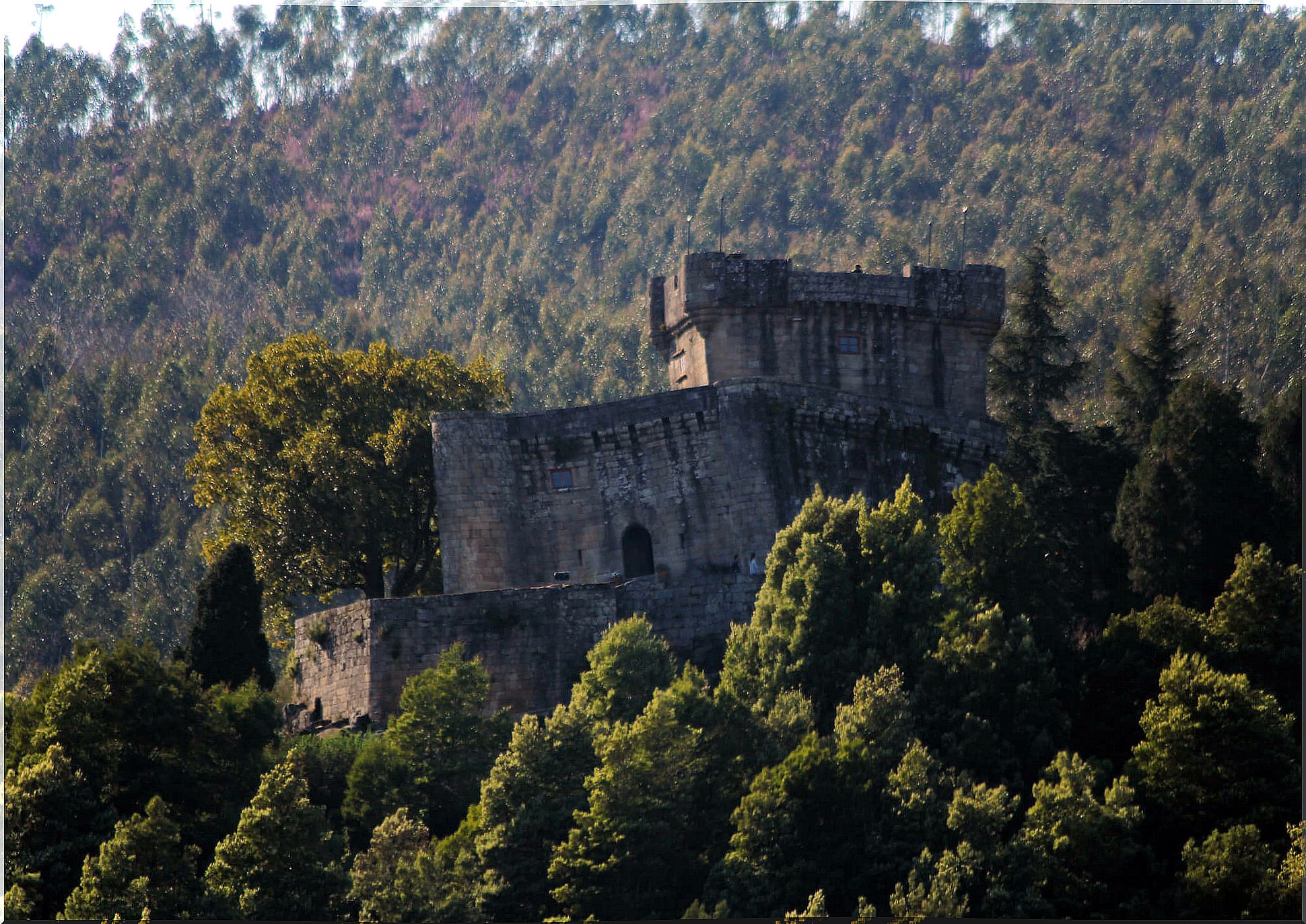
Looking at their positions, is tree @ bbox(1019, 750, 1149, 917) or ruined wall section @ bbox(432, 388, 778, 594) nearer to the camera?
tree @ bbox(1019, 750, 1149, 917)

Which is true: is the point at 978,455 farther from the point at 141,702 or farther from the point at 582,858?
the point at 141,702

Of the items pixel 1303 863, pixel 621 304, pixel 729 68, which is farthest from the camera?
pixel 729 68

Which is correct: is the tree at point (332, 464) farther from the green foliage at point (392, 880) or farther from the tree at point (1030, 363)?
the green foliage at point (392, 880)

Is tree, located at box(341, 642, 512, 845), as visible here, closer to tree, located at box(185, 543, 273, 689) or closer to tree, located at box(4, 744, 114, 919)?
tree, located at box(4, 744, 114, 919)

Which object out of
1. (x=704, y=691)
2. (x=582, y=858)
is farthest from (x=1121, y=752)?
(x=582, y=858)

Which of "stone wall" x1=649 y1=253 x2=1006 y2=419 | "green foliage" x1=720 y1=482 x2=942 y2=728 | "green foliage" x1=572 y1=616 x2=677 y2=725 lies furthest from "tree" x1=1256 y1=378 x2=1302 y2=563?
"green foliage" x1=572 y1=616 x2=677 y2=725

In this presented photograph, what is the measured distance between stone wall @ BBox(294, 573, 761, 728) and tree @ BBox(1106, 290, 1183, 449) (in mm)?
11631

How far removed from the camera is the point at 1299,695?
39.3 metres

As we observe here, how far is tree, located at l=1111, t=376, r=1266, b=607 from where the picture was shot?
4278 centimetres

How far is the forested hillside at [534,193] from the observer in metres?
112

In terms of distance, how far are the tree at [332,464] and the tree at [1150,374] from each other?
57.5 ft

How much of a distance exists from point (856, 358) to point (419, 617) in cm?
1534

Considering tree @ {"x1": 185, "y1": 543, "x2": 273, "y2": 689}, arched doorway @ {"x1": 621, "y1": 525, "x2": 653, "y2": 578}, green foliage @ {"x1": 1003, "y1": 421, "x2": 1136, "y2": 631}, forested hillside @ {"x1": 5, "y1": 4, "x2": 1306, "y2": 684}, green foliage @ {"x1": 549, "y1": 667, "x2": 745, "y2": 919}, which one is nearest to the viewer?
green foliage @ {"x1": 549, "y1": 667, "x2": 745, "y2": 919}

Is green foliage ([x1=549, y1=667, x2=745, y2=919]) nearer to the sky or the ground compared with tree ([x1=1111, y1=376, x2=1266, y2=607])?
nearer to the ground
